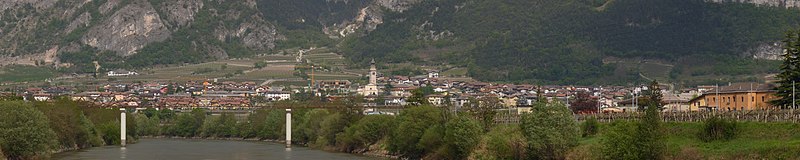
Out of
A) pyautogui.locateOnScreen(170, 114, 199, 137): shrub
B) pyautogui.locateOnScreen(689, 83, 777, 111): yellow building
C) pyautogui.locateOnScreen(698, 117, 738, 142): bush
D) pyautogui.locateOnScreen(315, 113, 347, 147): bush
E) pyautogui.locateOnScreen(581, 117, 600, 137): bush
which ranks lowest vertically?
pyautogui.locateOnScreen(170, 114, 199, 137): shrub

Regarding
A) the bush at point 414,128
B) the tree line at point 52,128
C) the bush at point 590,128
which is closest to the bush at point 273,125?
the tree line at point 52,128

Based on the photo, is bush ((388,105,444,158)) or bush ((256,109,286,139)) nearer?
bush ((388,105,444,158))

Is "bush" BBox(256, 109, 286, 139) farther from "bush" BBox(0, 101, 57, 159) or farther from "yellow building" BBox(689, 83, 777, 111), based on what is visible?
"bush" BBox(0, 101, 57, 159)

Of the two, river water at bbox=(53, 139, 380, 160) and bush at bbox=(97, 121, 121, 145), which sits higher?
bush at bbox=(97, 121, 121, 145)

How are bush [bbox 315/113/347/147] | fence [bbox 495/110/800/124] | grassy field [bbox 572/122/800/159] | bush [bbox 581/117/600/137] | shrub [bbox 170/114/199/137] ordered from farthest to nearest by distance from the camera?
shrub [bbox 170/114/199/137], bush [bbox 315/113/347/147], bush [bbox 581/117/600/137], fence [bbox 495/110/800/124], grassy field [bbox 572/122/800/159]

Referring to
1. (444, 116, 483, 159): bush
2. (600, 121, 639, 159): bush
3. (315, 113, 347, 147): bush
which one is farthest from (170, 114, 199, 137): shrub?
(600, 121, 639, 159): bush

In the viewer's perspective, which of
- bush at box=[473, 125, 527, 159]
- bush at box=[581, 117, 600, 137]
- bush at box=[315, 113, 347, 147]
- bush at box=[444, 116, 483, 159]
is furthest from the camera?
bush at box=[315, 113, 347, 147]

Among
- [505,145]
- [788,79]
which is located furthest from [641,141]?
[788,79]

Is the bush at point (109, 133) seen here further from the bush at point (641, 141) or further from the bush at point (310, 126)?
the bush at point (641, 141)
